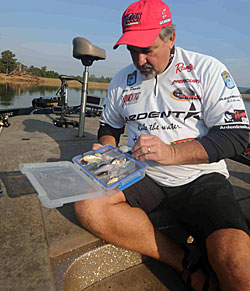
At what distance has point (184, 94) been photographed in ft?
4.99

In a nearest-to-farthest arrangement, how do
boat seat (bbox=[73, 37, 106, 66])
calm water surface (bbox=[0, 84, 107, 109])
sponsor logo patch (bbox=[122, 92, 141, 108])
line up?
sponsor logo patch (bbox=[122, 92, 141, 108]), boat seat (bbox=[73, 37, 106, 66]), calm water surface (bbox=[0, 84, 107, 109])

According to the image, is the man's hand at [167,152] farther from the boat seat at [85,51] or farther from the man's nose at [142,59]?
the boat seat at [85,51]

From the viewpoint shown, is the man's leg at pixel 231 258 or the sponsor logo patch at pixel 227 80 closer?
the man's leg at pixel 231 258

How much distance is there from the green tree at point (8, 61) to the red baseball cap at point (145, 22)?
7026 centimetres

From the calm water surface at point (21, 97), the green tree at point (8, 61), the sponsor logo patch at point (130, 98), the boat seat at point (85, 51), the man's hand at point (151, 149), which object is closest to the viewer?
the man's hand at point (151, 149)

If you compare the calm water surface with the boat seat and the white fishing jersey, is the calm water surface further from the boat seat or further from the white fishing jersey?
the white fishing jersey

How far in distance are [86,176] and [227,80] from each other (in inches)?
41.5

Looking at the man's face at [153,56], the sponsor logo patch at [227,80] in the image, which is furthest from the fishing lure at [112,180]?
the sponsor logo patch at [227,80]

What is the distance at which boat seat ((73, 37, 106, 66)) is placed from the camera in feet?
11.0

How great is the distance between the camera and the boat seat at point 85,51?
336 centimetres

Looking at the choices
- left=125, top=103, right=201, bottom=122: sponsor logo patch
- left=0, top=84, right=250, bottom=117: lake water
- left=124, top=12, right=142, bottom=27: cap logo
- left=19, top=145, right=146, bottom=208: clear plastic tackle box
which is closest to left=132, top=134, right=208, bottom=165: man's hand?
left=19, top=145, right=146, bottom=208: clear plastic tackle box

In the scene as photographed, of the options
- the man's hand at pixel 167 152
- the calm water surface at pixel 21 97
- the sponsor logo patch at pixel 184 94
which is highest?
the sponsor logo patch at pixel 184 94

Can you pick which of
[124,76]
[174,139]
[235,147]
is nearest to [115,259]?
[174,139]

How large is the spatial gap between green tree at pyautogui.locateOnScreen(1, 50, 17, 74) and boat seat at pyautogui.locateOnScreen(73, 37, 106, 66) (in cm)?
6810
